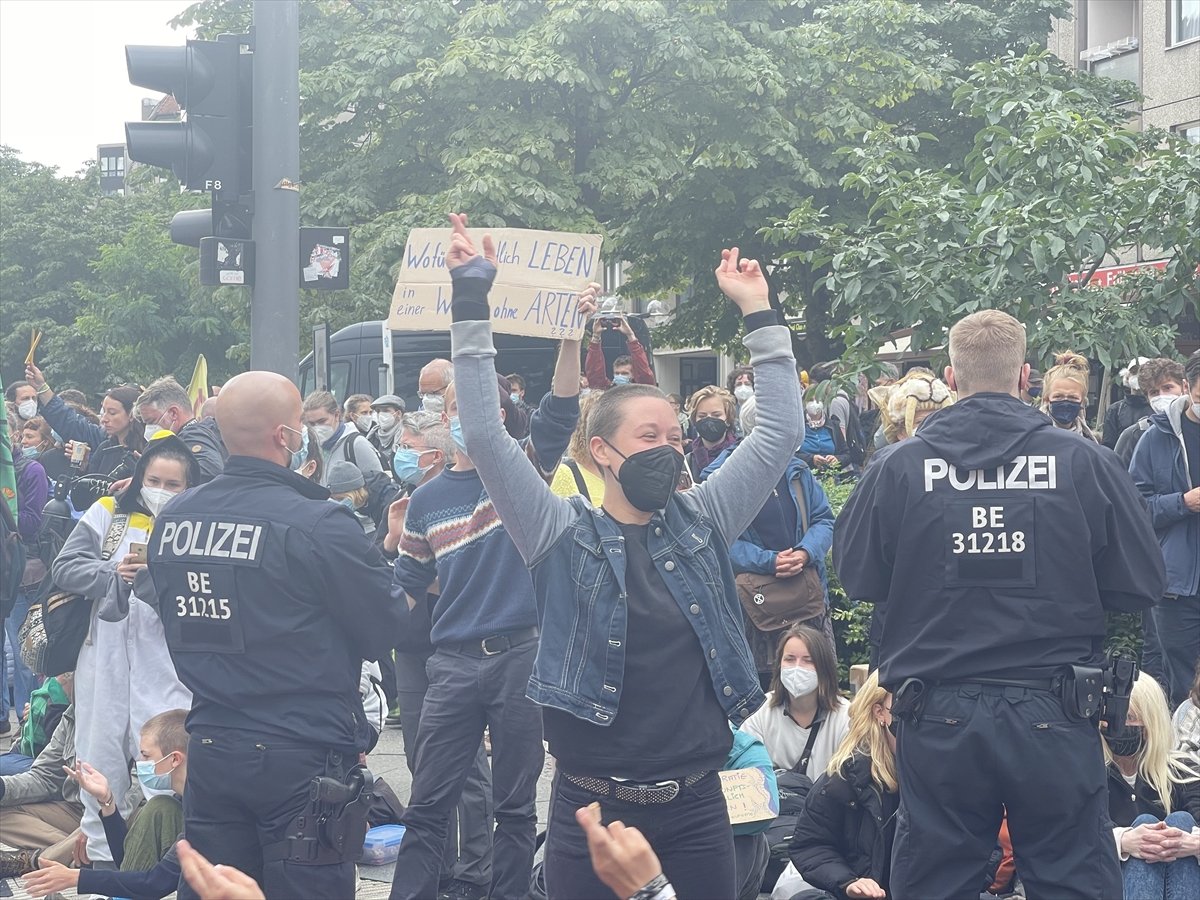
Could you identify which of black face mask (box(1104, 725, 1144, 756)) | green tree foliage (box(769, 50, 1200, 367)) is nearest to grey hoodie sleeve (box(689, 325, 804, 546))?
black face mask (box(1104, 725, 1144, 756))

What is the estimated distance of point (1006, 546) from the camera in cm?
421

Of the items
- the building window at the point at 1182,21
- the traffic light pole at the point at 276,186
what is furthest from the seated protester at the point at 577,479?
the building window at the point at 1182,21

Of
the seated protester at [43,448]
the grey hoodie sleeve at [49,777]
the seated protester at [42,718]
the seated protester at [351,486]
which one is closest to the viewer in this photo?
the grey hoodie sleeve at [49,777]

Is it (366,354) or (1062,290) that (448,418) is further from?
(366,354)

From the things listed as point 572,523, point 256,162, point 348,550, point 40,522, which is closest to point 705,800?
point 572,523

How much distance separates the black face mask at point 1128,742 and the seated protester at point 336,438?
5.34 meters

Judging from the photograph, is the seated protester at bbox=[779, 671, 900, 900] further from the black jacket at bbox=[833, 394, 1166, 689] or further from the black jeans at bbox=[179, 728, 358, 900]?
the black jeans at bbox=[179, 728, 358, 900]

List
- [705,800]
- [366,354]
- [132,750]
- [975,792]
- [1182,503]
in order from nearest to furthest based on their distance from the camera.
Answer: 1. [705,800]
2. [975,792]
3. [132,750]
4. [1182,503]
5. [366,354]

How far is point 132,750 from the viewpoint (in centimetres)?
586

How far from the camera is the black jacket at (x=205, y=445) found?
21.9 ft

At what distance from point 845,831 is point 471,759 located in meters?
1.39

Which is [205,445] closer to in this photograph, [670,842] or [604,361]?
[604,361]

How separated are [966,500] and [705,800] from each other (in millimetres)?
1248

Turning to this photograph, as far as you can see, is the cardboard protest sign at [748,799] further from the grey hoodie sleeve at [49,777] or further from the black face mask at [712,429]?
the black face mask at [712,429]
